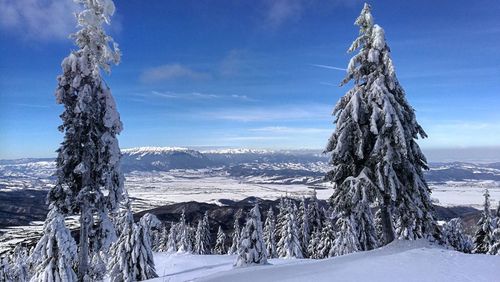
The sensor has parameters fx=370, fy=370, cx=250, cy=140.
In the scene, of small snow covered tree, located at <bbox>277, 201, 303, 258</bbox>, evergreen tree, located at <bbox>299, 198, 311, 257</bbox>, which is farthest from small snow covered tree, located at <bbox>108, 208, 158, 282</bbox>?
evergreen tree, located at <bbox>299, 198, 311, 257</bbox>

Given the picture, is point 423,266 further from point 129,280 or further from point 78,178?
point 129,280

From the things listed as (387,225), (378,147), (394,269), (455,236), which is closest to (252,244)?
(387,225)

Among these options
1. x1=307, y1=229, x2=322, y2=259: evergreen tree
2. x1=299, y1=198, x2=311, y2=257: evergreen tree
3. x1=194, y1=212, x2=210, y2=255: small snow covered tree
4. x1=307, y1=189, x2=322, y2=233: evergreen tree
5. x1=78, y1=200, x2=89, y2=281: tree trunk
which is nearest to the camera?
x1=78, y1=200, x2=89, y2=281: tree trunk

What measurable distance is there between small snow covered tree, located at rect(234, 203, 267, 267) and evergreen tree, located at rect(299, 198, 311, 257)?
23.5 m

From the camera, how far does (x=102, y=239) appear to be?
17.4 m

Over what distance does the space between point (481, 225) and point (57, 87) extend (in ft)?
138

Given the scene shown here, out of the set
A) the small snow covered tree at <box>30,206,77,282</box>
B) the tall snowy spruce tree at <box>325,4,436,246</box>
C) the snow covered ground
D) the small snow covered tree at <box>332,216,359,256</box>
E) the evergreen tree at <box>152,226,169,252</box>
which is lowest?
the evergreen tree at <box>152,226,169,252</box>

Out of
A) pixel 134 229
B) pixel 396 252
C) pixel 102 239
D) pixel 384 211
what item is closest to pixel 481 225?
pixel 384 211

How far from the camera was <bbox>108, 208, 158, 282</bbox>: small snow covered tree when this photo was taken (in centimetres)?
2902

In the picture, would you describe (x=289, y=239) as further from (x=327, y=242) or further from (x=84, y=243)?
(x=84, y=243)

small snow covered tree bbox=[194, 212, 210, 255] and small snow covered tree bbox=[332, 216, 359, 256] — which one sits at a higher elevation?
small snow covered tree bbox=[332, 216, 359, 256]

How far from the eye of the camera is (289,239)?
48.4 metres

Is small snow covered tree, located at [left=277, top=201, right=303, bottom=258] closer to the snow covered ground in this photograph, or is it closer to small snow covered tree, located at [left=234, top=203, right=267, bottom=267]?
small snow covered tree, located at [left=234, top=203, right=267, bottom=267]

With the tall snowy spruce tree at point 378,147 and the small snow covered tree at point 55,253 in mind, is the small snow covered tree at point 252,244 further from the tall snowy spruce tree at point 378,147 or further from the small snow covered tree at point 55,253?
the small snow covered tree at point 55,253
